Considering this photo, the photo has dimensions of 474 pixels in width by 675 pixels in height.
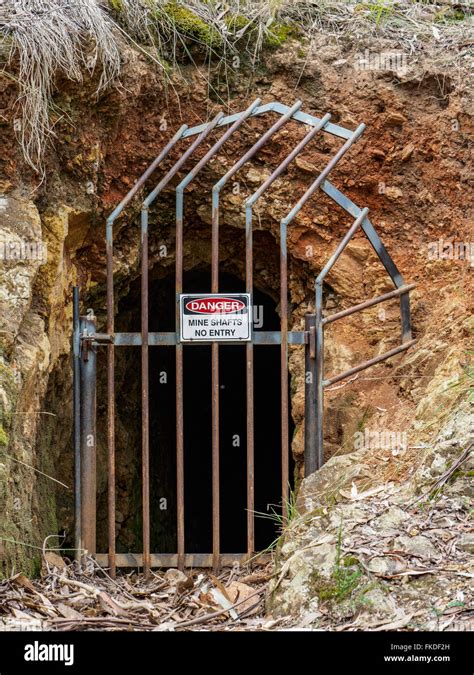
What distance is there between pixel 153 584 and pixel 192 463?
13.9 feet

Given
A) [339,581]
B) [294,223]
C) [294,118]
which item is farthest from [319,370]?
[339,581]

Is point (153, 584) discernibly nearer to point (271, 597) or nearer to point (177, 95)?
point (271, 597)

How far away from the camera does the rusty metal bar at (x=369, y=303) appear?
495 cm

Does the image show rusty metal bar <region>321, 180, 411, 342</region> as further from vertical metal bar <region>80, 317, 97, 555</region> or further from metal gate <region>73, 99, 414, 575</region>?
vertical metal bar <region>80, 317, 97, 555</region>

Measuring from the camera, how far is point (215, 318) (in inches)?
Answer: 195

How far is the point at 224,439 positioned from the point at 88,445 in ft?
14.0

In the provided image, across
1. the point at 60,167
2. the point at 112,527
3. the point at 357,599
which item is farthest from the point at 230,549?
the point at 357,599

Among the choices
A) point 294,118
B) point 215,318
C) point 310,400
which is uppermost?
point 294,118

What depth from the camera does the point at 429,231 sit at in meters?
5.51

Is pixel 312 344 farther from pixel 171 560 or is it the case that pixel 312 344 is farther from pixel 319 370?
pixel 171 560

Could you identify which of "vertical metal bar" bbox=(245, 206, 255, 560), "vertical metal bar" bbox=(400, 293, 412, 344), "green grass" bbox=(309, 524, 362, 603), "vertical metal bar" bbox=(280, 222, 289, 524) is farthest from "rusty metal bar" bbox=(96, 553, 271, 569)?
"vertical metal bar" bbox=(400, 293, 412, 344)

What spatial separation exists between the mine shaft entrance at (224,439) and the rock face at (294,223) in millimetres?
1944

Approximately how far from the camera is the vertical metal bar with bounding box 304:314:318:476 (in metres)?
4.99

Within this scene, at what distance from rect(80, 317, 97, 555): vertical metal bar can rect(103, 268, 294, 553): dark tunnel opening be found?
143cm
